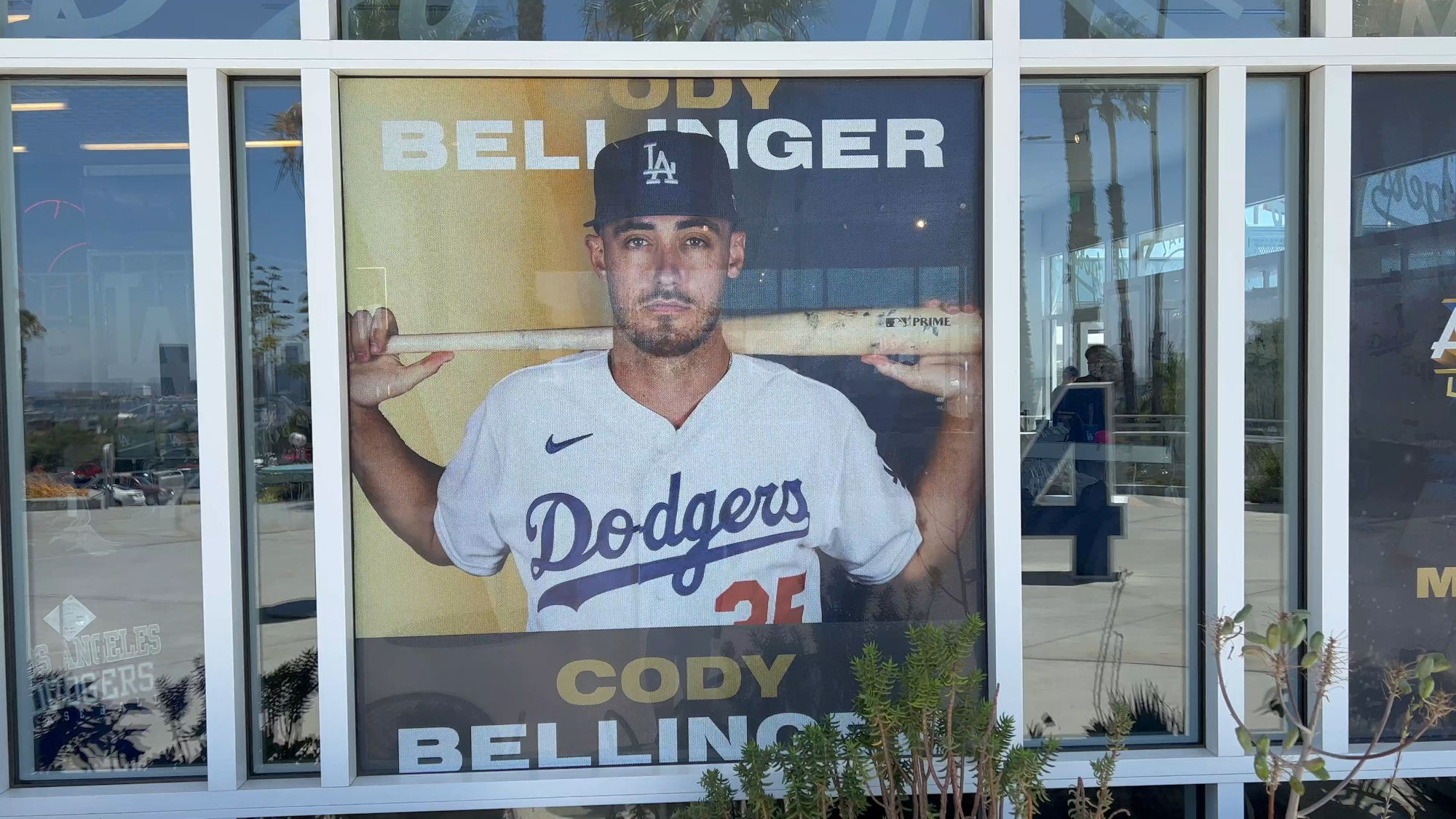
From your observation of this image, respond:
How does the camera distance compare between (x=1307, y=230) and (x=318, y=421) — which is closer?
(x=318, y=421)

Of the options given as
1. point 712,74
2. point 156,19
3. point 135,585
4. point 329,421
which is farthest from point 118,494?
point 712,74

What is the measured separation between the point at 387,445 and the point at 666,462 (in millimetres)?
951

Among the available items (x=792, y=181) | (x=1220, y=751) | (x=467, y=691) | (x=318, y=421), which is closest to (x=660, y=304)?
(x=792, y=181)

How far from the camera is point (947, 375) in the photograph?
3.37m

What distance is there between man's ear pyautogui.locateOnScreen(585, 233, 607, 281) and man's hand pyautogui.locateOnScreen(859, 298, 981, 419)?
96 centimetres

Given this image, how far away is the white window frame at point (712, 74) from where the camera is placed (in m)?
3.15

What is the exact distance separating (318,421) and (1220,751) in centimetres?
325

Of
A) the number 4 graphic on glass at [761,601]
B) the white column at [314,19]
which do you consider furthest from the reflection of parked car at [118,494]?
the number 4 graphic on glass at [761,601]

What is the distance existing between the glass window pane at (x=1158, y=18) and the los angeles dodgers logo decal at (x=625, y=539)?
1943 mm

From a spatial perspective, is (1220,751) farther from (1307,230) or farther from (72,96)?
(72,96)

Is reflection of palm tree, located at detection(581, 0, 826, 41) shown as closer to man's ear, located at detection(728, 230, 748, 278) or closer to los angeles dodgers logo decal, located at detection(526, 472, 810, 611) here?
man's ear, located at detection(728, 230, 748, 278)

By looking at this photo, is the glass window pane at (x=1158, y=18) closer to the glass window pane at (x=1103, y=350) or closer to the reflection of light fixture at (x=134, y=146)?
the glass window pane at (x=1103, y=350)

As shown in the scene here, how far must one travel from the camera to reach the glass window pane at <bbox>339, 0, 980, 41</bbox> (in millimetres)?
3283

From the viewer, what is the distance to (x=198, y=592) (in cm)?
329
